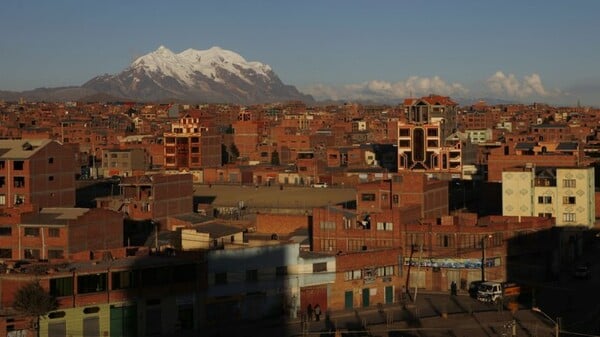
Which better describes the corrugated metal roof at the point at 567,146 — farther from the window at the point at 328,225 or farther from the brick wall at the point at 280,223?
the window at the point at 328,225

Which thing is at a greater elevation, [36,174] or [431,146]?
[431,146]

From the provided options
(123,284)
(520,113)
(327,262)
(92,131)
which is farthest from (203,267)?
(520,113)

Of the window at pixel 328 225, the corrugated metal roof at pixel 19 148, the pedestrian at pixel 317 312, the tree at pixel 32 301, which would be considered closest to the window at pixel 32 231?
the corrugated metal roof at pixel 19 148

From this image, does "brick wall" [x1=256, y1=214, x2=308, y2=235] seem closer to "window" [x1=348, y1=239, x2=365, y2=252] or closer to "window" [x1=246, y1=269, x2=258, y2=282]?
"window" [x1=348, y1=239, x2=365, y2=252]

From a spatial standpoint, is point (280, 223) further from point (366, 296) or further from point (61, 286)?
point (61, 286)

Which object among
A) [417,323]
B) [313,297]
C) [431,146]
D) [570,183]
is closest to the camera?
[417,323]

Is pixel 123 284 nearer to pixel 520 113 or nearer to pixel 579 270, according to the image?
pixel 579 270

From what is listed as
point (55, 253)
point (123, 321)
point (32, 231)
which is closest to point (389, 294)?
point (123, 321)
